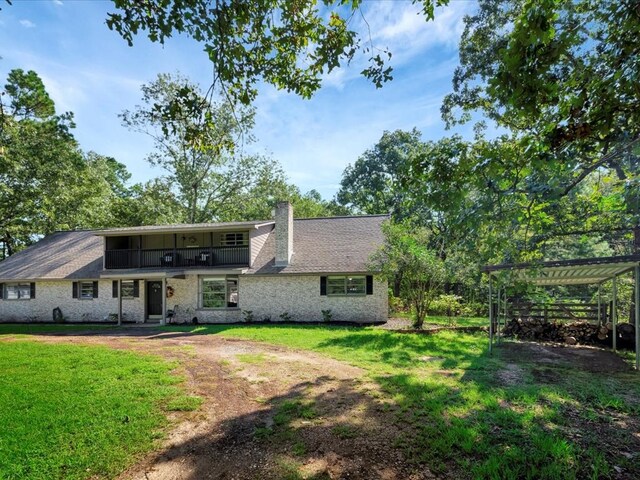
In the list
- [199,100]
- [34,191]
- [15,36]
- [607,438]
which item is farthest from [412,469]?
[34,191]

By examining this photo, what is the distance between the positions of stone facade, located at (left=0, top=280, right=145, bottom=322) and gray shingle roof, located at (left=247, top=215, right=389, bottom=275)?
23.4 ft

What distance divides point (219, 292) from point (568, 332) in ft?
48.8

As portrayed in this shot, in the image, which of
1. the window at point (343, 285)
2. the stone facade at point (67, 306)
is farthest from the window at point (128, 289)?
the window at point (343, 285)

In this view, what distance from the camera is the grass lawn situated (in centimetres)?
363

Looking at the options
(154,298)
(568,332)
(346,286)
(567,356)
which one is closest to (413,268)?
(346,286)

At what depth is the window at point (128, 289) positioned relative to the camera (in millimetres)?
18422

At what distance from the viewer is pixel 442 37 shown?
22.8 feet

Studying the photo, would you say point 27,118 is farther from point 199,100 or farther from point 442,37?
point 442,37

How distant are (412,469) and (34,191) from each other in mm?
26809

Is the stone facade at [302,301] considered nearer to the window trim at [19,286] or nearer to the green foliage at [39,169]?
the window trim at [19,286]

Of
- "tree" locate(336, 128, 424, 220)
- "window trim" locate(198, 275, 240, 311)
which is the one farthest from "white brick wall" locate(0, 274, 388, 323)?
"tree" locate(336, 128, 424, 220)

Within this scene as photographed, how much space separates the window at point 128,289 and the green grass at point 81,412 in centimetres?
1012

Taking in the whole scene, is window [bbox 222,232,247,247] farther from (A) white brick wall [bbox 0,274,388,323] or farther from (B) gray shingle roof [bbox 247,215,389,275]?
(A) white brick wall [bbox 0,274,388,323]

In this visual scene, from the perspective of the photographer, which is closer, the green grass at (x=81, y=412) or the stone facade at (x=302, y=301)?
the green grass at (x=81, y=412)
